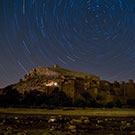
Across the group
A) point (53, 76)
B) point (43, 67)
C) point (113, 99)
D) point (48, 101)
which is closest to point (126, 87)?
point (113, 99)

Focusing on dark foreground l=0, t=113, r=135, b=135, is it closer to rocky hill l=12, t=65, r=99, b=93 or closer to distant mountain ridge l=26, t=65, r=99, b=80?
rocky hill l=12, t=65, r=99, b=93

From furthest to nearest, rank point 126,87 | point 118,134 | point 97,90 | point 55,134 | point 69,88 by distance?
point 126,87, point 69,88, point 97,90, point 118,134, point 55,134

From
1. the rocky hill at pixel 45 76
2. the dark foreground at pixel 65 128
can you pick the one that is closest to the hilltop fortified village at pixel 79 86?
the rocky hill at pixel 45 76

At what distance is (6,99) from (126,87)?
150ft

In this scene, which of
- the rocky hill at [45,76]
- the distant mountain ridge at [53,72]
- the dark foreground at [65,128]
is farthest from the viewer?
the distant mountain ridge at [53,72]

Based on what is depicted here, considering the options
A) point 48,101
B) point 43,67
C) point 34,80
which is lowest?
point 48,101

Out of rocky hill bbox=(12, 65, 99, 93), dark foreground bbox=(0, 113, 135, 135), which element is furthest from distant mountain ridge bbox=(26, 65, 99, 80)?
dark foreground bbox=(0, 113, 135, 135)

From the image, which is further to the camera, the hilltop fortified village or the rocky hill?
the rocky hill

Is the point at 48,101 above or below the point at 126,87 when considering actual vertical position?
below

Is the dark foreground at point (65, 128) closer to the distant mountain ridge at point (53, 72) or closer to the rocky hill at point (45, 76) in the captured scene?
the rocky hill at point (45, 76)

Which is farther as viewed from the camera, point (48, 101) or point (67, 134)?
point (48, 101)

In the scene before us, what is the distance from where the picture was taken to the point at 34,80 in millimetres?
123625

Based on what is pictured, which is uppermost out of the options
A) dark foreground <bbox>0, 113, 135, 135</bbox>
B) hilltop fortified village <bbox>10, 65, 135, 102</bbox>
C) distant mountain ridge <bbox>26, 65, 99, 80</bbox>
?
distant mountain ridge <bbox>26, 65, 99, 80</bbox>

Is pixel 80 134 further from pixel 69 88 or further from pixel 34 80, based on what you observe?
pixel 34 80
